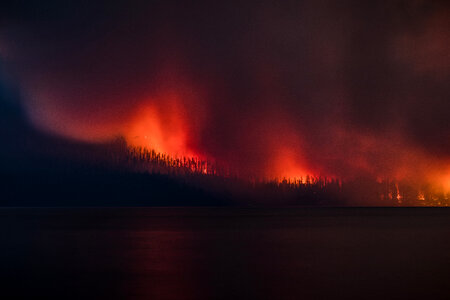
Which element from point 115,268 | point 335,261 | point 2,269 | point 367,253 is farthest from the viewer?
point 367,253

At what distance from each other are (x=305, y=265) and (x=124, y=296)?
13594 mm

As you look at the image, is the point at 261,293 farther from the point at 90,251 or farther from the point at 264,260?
the point at 90,251

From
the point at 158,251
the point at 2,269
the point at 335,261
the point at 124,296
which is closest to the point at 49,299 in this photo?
the point at 124,296

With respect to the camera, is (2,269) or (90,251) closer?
(2,269)

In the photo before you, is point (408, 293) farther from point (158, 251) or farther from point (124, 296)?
point (158, 251)

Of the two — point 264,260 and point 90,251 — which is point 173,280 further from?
point 90,251

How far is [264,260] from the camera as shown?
1240 inches

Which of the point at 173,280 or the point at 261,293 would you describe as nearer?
the point at 261,293

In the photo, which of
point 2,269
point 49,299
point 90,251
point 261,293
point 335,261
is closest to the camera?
point 49,299

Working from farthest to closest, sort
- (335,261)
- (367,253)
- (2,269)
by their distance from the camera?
(367,253), (335,261), (2,269)

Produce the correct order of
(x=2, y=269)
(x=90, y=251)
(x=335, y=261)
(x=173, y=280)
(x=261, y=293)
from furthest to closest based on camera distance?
(x=90, y=251) < (x=335, y=261) < (x=2, y=269) < (x=173, y=280) < (x=261, y=293)

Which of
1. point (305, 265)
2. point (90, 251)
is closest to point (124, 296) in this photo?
point (305, 265)

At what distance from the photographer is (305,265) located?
2917cm

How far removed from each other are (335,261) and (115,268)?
540 inches
